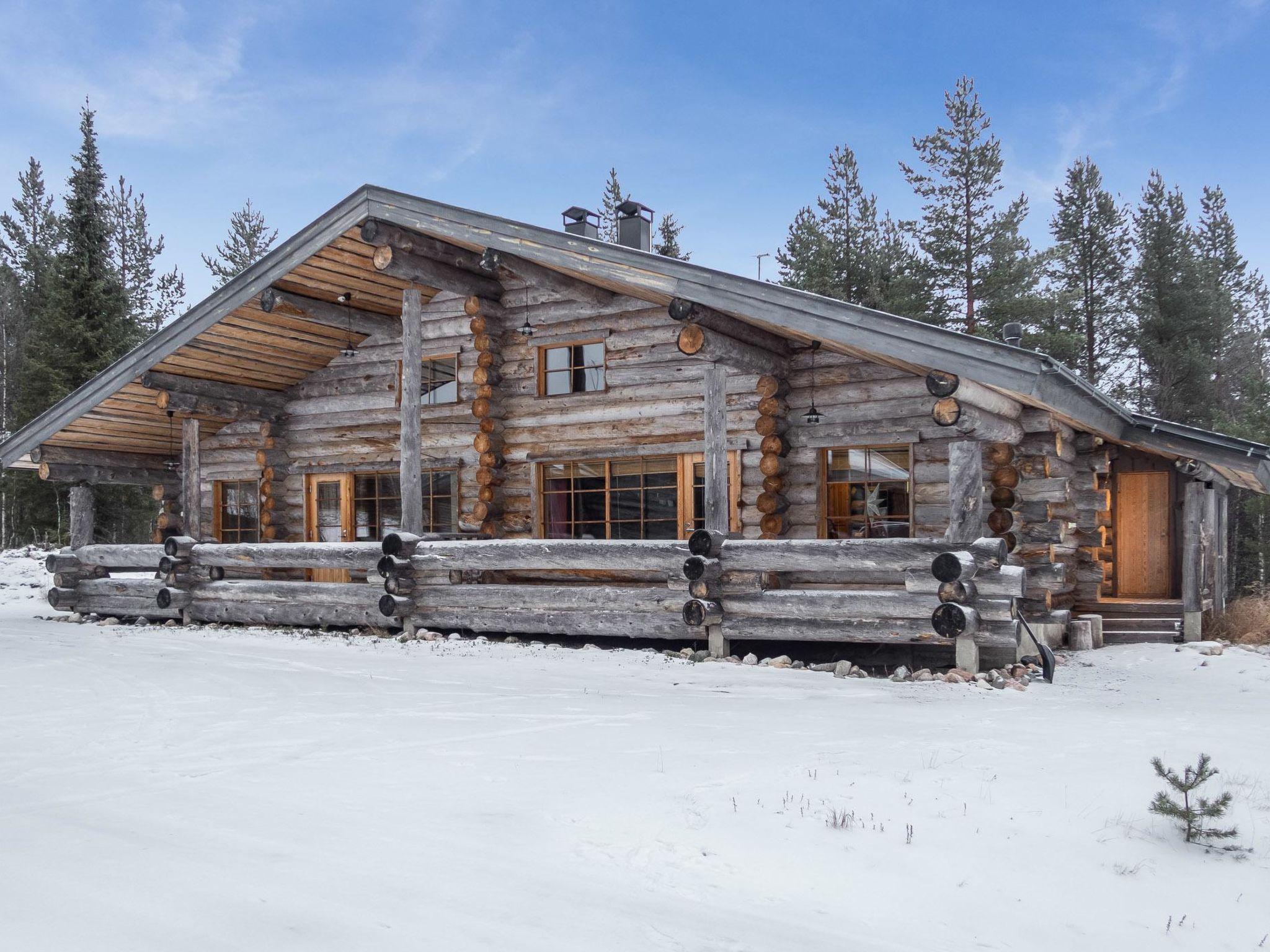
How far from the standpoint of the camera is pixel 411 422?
11867 mm

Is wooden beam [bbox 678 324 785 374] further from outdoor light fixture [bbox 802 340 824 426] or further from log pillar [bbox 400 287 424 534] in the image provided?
log pillar [bbox 400 287 424 534]

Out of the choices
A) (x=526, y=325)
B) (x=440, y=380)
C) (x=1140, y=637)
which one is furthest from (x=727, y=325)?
(x=1140, y=637)

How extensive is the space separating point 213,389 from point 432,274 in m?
4.40

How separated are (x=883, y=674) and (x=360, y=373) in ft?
30.0

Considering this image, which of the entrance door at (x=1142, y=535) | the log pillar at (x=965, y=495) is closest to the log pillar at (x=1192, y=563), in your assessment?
the entrance door at (x=1142, y=535)

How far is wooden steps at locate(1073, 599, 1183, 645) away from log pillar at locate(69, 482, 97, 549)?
1393 cm

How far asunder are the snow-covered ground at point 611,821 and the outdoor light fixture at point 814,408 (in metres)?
4.49

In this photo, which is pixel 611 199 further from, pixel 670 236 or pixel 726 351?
pixel 726 351

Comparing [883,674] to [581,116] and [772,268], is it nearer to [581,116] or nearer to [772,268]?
[772,268]

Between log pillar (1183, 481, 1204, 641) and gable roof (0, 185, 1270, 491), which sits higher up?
gable roof (0, 185, 1270, 491)

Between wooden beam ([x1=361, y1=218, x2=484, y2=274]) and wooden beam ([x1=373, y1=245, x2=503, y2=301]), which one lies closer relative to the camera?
wooden beam ([x1=373, y1=245, x2=503, y2=301])

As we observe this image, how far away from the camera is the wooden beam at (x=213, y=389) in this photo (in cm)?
1378

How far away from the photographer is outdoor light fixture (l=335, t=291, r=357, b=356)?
13.6 m

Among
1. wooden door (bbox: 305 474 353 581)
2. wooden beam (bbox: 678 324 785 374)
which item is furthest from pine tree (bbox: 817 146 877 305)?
wooden beam (bbox: 678 324 785 374)
